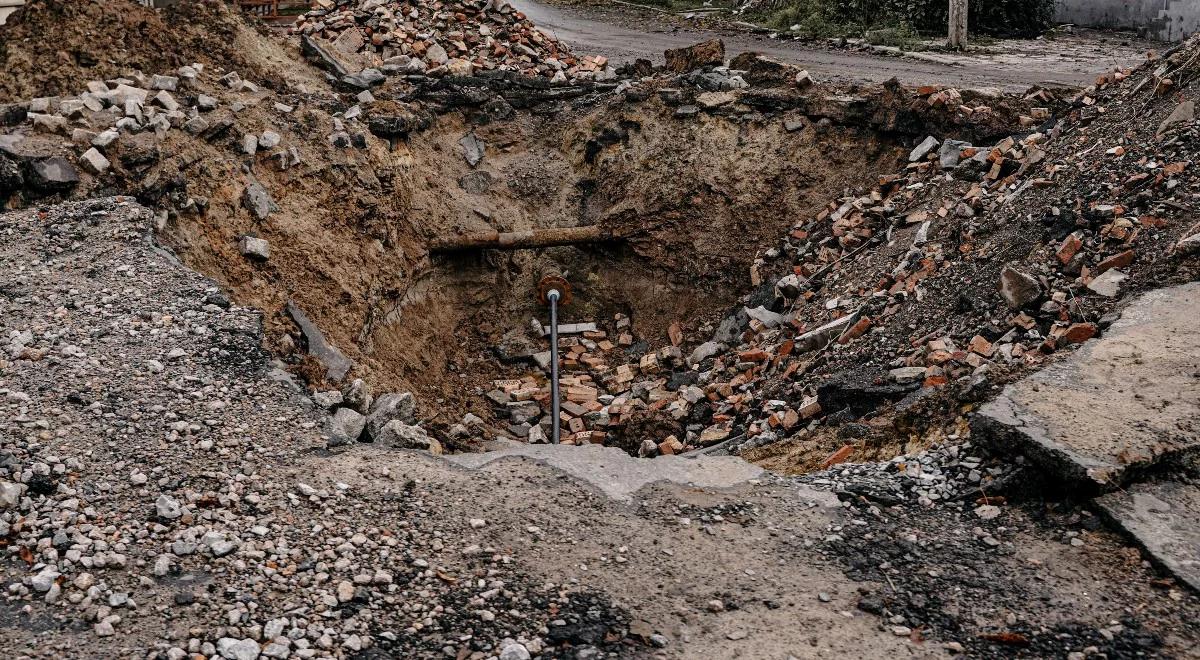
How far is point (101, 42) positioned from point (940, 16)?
11.5 m

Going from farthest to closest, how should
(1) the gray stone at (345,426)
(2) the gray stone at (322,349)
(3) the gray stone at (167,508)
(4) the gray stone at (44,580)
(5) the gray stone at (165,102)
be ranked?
(5) the gray stone at (165,102), (2) the gray stone at (322,349), (1) the gray stone at (345,426), (3) the gray stone at (167,508), (4) the gray stone at (44,580)

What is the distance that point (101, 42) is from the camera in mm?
9203

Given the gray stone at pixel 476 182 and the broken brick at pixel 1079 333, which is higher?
the gray stone at pixel 476 182

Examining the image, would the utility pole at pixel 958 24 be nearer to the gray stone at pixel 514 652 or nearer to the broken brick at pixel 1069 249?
the broken brick at pixel 1069 249

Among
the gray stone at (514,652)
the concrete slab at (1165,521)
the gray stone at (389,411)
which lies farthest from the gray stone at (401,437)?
the concrete slab at (1165,521)

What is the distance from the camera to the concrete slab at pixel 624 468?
534 cm

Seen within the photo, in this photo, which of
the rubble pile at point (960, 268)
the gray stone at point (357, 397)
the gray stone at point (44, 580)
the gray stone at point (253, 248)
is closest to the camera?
the gray stone at point (44, 580)

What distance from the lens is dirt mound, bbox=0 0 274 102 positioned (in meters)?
8.90

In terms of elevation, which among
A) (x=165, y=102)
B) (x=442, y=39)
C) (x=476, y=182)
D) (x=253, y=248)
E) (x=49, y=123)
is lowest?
(x=253, y=248)

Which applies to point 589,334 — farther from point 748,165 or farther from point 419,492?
point 419,492

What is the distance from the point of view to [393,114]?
10.0 metres

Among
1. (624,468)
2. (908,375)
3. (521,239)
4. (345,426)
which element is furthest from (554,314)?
(624,468)

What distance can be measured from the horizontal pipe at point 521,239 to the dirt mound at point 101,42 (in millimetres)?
2627

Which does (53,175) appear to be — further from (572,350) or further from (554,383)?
(572,350)
